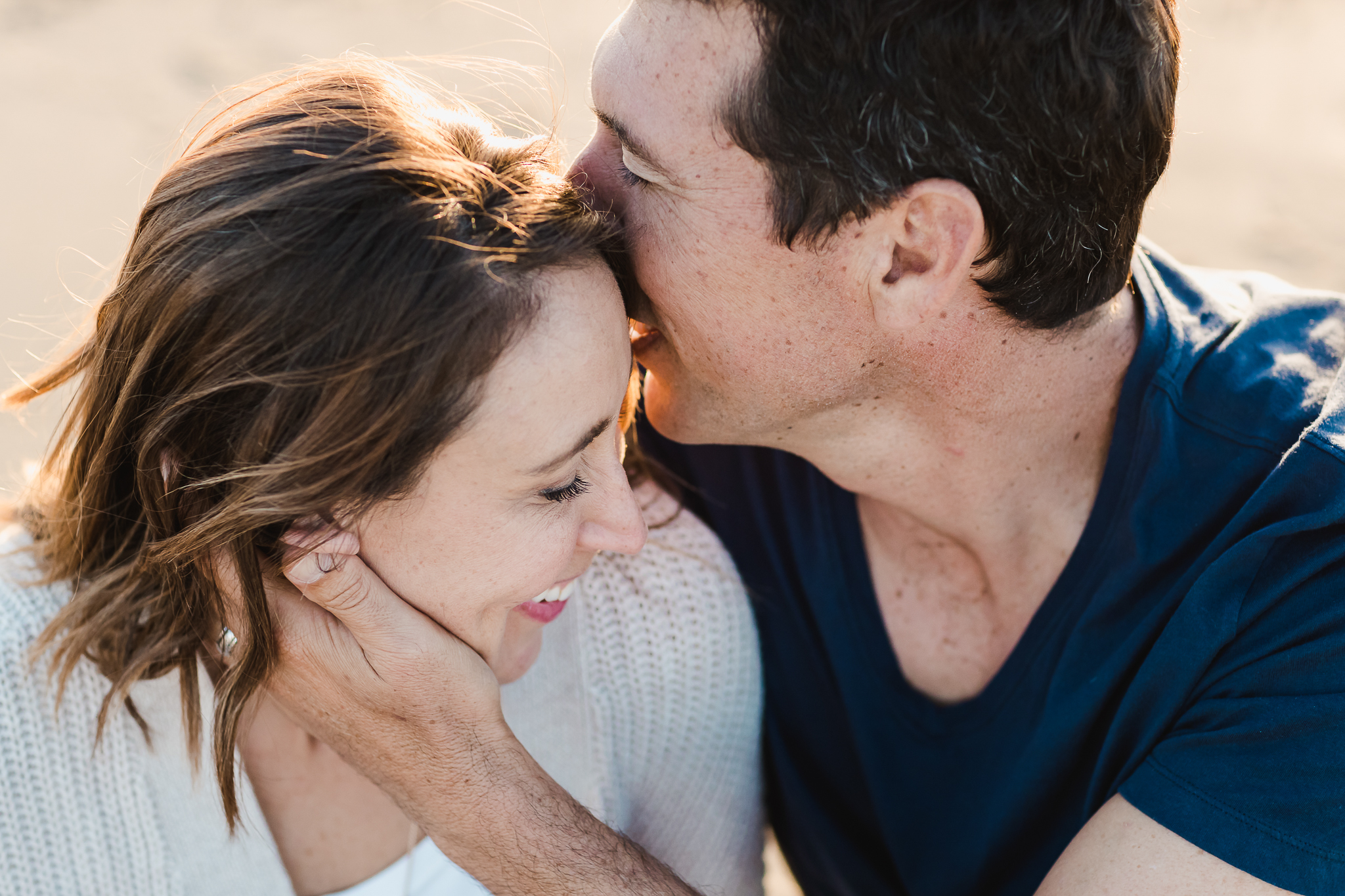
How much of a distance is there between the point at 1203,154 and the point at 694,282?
19.1 feet

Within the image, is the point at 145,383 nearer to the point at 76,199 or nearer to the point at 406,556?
the point at 406,556

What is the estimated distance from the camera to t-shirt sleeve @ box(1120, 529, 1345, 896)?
1649 mm

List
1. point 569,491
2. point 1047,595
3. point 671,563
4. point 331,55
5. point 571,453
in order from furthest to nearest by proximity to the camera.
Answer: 1. point 331,55
2. point 671,563
3. point 1047,595
4. point 569,491
5. point 571,453

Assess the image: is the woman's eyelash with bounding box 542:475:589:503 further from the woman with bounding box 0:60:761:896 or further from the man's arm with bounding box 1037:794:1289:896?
the man's arm with bounding box 1037:794:1289:896

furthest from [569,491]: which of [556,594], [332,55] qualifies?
[332,55]

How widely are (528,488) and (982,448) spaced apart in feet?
3.25

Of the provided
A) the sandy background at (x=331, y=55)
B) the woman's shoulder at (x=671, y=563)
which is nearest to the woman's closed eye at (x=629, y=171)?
the woman's shoulder at (x=671, y=563)

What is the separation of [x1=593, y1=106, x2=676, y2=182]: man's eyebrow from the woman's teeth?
30.2 inches

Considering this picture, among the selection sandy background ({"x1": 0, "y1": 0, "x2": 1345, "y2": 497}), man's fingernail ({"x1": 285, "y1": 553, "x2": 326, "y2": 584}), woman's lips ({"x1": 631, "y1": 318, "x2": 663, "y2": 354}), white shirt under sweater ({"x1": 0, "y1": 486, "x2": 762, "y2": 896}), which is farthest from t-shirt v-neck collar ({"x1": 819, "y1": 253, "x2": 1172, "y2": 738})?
sandy background ({"x1": 0, "y1": 0, "x2": 1345, "y2": 497})

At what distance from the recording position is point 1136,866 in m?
1.75

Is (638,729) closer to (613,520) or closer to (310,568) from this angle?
(613,520)

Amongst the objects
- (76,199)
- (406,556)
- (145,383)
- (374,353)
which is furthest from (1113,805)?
(76,199)

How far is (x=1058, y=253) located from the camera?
1931 mm

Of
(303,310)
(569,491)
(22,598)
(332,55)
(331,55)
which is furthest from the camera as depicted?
(332,55)
